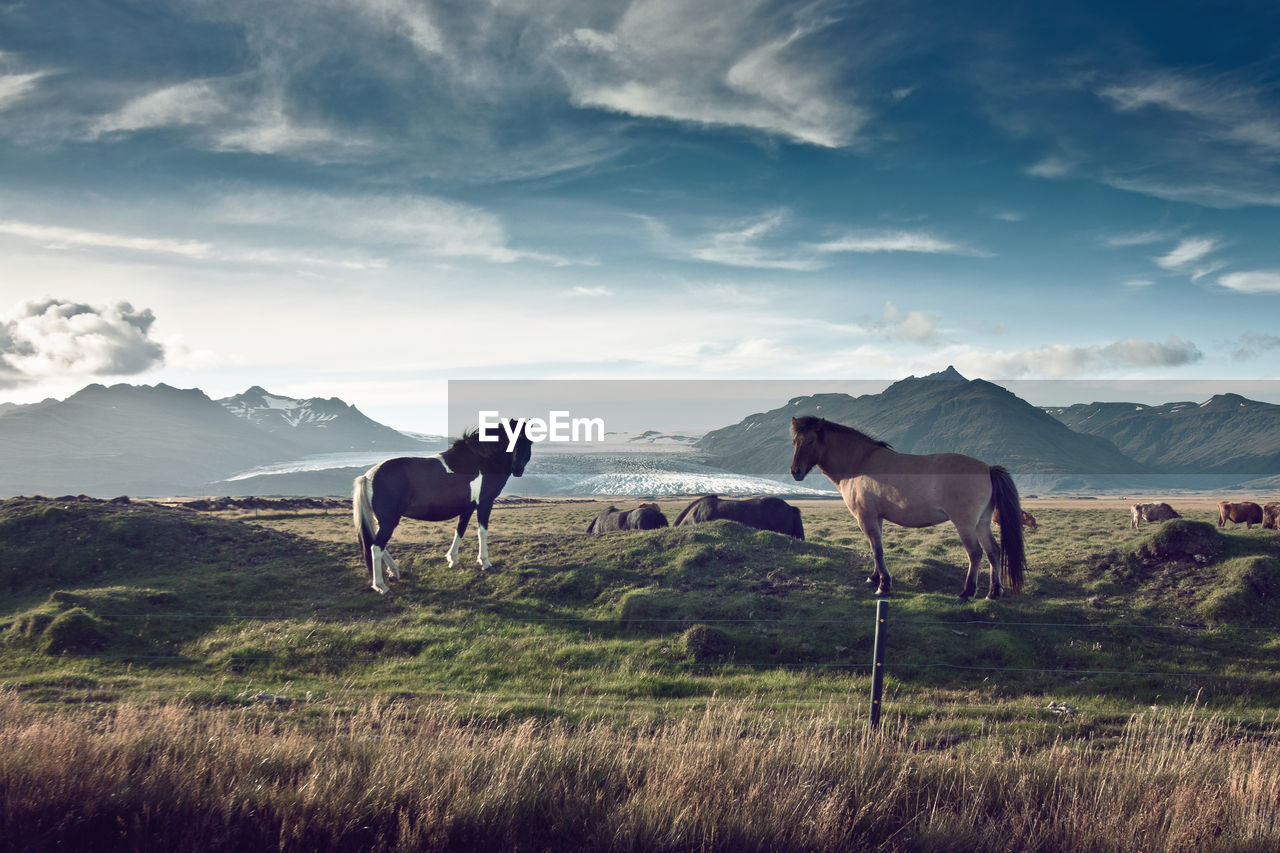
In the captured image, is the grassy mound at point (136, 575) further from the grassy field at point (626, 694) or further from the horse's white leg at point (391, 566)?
the horse's white leg at point (391, 566)

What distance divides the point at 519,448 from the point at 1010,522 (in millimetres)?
10098

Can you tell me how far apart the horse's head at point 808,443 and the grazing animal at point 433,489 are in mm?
6132

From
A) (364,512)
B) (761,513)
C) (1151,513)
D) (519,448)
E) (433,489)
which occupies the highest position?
(519,448)

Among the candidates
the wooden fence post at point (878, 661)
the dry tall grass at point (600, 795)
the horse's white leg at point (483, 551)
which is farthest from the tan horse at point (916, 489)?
the horse's white leg at point (483, 551)

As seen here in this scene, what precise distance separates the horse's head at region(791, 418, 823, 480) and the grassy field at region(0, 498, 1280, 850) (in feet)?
9.81

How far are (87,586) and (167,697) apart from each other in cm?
1072

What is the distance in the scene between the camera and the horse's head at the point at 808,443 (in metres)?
12.0

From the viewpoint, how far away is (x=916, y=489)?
447 inches

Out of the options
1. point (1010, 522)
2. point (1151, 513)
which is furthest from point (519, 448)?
point (1151, 513)

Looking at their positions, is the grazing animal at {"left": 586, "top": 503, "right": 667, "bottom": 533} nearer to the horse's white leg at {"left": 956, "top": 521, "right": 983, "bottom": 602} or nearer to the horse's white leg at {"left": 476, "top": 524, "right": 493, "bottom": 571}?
the horse's white leg at {"left": 476, "top": 524, "right": 493, "bottom": 571}

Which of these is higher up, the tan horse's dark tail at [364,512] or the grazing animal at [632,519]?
the tan horse's dark tail at [364,512]

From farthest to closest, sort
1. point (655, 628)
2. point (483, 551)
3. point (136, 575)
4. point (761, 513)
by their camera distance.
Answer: point (761, 513), point (136, 575), point (483, 551), point (655, 628)

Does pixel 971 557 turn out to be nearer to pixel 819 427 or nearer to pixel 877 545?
pixel 877 545

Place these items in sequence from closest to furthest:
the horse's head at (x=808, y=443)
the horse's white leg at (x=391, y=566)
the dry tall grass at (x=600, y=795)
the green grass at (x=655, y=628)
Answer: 1. the dry tall grass at (x=600, y=795)
2. the green grass at (x=655, y=628)
3. the horse's head at (x=808, y=443)
4. the horse's white leg at (x=391, y=566)
